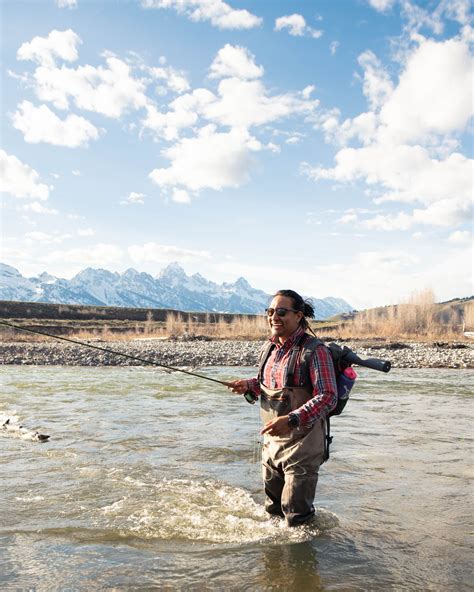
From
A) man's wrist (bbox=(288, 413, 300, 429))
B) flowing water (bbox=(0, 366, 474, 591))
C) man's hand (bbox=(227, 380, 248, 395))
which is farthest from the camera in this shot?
man's hand (bbox=(227, 380, 248, 395))

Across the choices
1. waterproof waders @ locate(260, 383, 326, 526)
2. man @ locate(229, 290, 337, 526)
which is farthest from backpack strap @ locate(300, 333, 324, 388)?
waterproof waders @ locate(260, 383, 326, 526)

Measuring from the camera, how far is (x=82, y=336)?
63656 mm

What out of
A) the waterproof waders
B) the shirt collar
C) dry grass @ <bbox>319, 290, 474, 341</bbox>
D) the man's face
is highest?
dry grass @ <bbox>319, 290, 474, 341</bbox>

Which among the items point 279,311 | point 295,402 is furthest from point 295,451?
point 279,311

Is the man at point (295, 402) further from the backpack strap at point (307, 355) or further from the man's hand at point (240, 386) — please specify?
the man's hand at point (240, 386)

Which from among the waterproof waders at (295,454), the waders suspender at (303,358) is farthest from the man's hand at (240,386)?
the waders suspender at (303,358)

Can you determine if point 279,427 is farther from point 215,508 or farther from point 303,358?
point 215,508

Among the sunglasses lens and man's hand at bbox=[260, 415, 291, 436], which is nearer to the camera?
man's hand at bbox=[260, 415, 291, 436]

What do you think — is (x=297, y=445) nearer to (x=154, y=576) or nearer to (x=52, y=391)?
(x=154, y=576)

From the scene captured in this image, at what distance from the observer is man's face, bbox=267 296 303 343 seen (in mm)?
5570

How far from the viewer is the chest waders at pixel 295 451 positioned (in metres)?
5.44

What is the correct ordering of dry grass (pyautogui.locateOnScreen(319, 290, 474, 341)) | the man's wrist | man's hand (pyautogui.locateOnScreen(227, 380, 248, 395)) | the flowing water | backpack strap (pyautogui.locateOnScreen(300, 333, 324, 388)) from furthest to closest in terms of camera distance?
dry grass (pyautogui.locateOnScreen(319, 290, 474, 341))
man's hand (pyautogui.locateOnScreen(227, 380, 248, 395))
backpack strap (pyautogui.locateOnScreen(300, 333, 324, 388))
the man's wrist
the flowing water

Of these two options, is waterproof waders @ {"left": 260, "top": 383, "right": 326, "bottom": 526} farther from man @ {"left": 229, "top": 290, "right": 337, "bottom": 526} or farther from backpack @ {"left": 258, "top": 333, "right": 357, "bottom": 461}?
backpack @ {"left": 258, "top": 333, "right": 357, "bottom": 461}

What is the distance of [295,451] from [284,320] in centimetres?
138
